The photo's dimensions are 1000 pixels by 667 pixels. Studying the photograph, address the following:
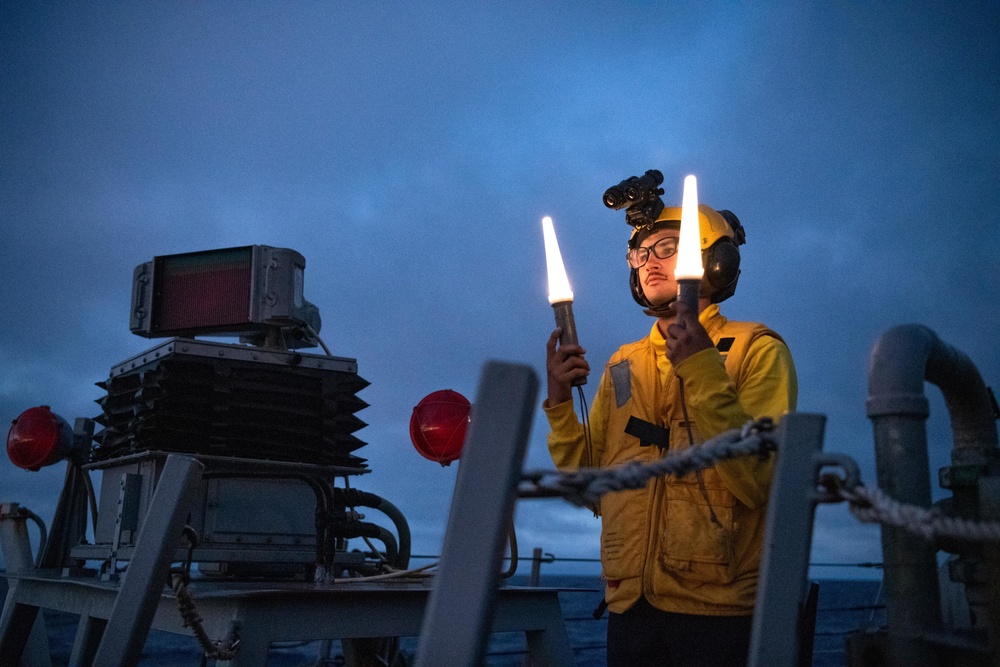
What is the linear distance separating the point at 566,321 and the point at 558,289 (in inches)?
4.8

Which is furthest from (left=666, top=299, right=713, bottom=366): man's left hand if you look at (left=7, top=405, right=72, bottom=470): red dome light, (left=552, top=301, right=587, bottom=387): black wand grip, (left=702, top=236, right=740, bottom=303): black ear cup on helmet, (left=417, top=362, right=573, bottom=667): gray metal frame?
(left=7, top=405, right=72, bottom=470): red dome light

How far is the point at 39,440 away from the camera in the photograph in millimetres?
5391

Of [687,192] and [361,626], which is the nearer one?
[687,192]

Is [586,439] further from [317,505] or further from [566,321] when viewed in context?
[317,505]

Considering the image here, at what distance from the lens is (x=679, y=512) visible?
268 centimetres

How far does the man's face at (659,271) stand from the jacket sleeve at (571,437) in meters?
0.47

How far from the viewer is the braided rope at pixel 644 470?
4.93ft

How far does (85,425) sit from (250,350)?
5.97ft

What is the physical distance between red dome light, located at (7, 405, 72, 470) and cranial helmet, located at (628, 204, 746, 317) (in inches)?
164

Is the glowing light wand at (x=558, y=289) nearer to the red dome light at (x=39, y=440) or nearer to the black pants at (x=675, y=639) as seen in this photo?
the black pants at (x=675, y=639)

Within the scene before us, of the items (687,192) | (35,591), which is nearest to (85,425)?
(35,591)

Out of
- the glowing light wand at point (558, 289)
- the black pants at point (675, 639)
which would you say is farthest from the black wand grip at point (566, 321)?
the black pants at point (675, 639)

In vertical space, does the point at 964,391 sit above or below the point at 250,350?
below

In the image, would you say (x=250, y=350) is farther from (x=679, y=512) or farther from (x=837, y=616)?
(x=837, y=616)
